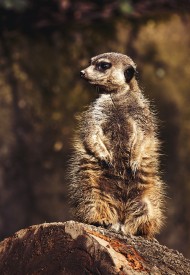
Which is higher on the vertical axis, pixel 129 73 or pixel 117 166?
pixel 129 73

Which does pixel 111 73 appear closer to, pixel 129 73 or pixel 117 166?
pixel 129 73

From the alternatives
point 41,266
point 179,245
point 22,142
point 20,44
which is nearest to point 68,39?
point 20,44

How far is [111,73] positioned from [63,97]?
2445 millimetres

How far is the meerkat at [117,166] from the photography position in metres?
3.79

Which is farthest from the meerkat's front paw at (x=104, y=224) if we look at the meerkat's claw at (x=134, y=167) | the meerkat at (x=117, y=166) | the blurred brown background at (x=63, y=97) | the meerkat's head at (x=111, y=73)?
the blurred brown background at (x=63, y=97)

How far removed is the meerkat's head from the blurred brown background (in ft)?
7.46

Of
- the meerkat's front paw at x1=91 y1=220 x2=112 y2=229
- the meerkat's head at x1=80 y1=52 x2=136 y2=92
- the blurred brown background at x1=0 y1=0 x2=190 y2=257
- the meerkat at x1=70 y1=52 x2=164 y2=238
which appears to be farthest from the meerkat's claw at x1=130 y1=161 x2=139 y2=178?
the blurred brown background at x1=0 y1=0 x2=190 y2=257

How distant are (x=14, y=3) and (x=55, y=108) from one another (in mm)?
734

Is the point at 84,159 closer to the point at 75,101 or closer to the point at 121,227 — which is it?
the point at 121,227

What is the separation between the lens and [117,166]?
3809 mm

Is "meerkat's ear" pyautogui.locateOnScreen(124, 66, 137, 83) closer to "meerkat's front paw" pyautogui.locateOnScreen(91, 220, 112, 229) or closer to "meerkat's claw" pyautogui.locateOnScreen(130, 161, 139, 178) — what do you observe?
"meerkat's claw" pyautogui.locateOnScreen(130, 161, 139, 178)

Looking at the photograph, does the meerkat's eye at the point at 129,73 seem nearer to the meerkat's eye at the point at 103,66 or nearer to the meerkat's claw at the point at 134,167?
the meerkat's eye at the point at 103,66

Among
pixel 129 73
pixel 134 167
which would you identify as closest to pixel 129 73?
pixel 129 73

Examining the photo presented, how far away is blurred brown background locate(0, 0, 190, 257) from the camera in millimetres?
6332
